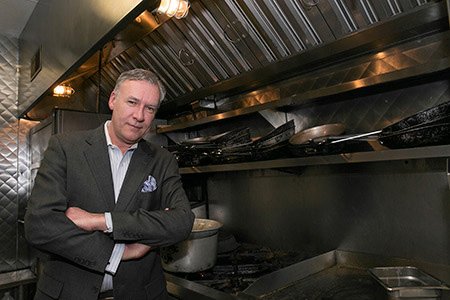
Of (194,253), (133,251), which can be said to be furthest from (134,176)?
(194,253)

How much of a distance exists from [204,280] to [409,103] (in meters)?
1.38

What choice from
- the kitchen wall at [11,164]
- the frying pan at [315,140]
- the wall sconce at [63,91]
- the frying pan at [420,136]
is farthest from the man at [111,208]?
the kitchen wall at [11,164]

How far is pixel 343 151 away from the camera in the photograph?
5.08ft

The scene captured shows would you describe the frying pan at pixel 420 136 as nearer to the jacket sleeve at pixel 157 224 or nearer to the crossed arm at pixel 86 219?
the jacket sleeve at pixel 157 224

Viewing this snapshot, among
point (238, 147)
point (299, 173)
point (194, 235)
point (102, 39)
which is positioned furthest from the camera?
point (299, 173)

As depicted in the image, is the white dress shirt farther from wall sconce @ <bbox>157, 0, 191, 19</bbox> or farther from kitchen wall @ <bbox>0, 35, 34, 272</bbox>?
kitchen wall @ <bbox>0, 35, 34, 272</bbox>

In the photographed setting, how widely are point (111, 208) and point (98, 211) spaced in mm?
53

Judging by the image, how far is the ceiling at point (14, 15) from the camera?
2.94 m

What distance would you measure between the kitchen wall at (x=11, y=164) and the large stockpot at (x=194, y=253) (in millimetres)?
2474

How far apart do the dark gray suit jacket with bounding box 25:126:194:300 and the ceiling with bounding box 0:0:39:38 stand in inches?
91.3

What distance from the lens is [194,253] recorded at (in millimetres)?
1687

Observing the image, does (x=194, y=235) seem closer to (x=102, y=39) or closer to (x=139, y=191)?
(x=139, y=191)

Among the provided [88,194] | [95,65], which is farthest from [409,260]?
[95,65]

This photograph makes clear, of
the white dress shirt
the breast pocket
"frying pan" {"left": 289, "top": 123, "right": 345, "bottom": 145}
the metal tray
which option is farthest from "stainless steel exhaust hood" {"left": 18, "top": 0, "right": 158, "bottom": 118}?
the metal tray
